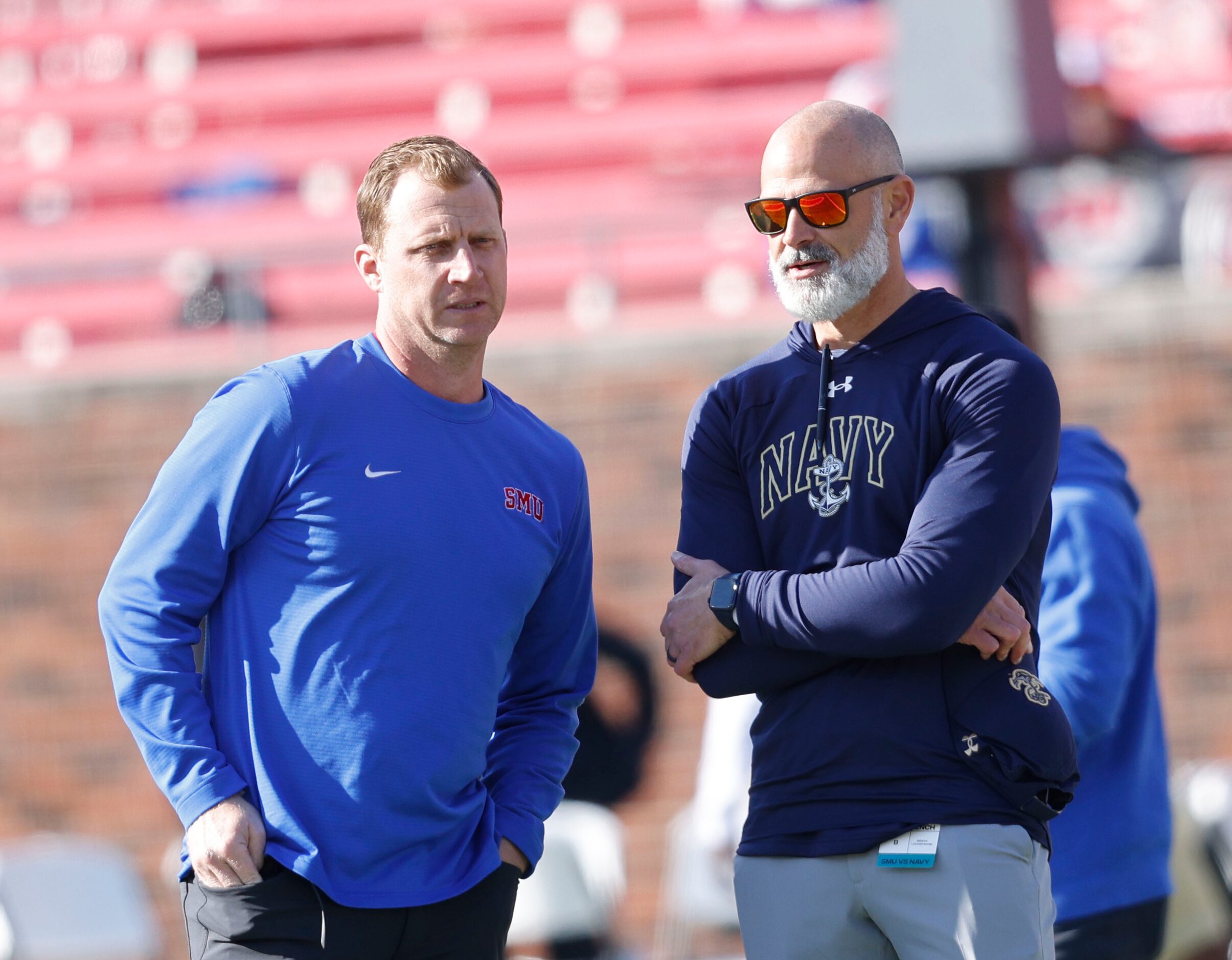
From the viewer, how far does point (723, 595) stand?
2420mm

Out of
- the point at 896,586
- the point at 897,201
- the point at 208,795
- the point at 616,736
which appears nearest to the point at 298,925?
the point at 208,795

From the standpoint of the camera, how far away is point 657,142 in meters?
8.60

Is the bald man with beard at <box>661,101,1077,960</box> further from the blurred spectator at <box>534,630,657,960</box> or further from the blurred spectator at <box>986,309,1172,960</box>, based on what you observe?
the blurred spectator at <box>534,630,657,960</box>

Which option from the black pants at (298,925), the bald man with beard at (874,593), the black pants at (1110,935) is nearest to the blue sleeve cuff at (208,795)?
the black pants at (298,925)

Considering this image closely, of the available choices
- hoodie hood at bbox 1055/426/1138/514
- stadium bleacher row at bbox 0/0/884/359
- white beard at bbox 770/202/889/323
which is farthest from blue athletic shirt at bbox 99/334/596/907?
stadium bleacher row at bbox 0/0/884/359

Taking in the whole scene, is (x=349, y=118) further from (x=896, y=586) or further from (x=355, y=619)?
(x=896, y=586)

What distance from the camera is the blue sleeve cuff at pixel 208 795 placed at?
89.8 inches

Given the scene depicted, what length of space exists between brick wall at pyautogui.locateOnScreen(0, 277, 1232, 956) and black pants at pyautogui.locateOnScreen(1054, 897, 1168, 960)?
3.18 meters

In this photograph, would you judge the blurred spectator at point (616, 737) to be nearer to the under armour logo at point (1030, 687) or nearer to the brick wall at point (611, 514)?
the brick wall at point (611, 514)

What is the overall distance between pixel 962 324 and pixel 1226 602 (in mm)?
4270

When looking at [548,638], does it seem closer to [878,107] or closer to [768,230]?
[768,230]

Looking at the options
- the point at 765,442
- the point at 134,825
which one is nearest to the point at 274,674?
the point at 765,442

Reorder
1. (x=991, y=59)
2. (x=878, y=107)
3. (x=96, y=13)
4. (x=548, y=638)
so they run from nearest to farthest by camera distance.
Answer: (x=548, y=638) → (x=991, y=59) → (x=878, y=107) → (x=96, y=13)

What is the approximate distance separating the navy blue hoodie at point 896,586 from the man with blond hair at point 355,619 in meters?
0.42
